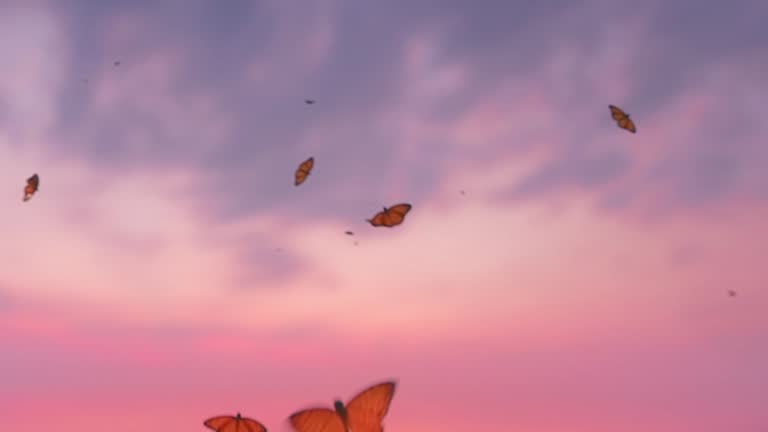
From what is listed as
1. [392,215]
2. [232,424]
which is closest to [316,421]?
[232,424]

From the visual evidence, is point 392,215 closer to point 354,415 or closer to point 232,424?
point 232,424

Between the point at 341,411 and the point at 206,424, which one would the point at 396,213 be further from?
the point at 341,411

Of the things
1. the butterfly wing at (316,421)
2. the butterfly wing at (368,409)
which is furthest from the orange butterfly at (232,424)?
the butterfly wing at (368,409)

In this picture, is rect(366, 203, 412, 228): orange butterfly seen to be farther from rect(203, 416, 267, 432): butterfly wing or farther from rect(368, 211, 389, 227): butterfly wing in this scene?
rect(203, 416, 267, 432): butterfly wing

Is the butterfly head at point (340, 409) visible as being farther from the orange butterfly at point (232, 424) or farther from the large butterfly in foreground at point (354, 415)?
the orange butterfly at point (232, 424)

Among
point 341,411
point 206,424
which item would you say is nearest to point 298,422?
point 341,411

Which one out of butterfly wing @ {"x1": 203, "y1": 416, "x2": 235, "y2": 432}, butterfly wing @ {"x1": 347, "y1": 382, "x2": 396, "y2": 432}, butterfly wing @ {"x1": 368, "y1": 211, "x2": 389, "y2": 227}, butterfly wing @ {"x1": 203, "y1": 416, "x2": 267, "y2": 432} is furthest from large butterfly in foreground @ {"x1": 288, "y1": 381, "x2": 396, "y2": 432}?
butterfly wing @ {"x1": 368, "y1": 211, "x2": 389, "y2": 227}
